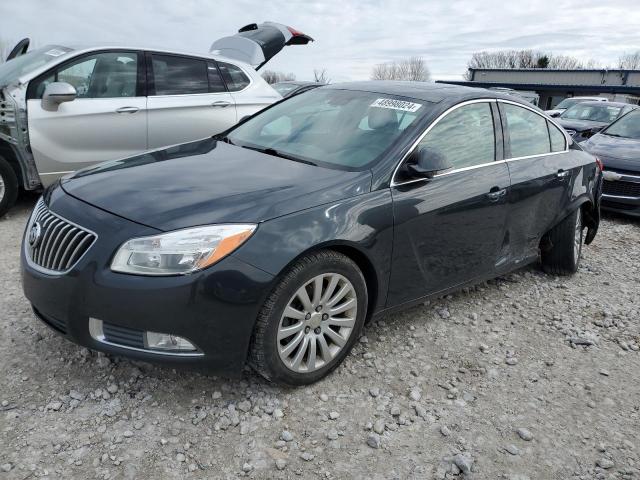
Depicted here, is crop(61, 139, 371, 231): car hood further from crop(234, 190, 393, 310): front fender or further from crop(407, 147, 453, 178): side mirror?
crop(407, 147, 453, 178): side mirror

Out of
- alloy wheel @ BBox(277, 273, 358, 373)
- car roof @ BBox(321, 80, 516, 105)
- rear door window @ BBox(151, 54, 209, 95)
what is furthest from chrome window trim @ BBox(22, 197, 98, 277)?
rear door window @ BBox(151, 54, 209, 95)

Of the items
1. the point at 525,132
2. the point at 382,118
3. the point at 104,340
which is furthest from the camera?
the point at 525,132

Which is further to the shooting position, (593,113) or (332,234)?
(593,113)

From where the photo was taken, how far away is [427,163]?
9.94ft

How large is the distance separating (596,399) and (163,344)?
230 centimetres

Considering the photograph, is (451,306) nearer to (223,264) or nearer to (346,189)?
(346,189)

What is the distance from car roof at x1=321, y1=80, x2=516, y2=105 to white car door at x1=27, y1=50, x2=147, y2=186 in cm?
243

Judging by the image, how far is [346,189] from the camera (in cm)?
286

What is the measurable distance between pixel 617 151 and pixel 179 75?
555cm

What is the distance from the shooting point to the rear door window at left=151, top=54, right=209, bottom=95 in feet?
18.6

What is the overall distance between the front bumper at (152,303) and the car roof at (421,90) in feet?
5.93

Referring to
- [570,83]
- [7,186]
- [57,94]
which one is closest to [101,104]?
[57,94]

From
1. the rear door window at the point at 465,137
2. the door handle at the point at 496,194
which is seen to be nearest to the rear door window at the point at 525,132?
the rear door window at the point at 465,137

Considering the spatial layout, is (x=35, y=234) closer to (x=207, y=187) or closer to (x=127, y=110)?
(x=207, y=187)
